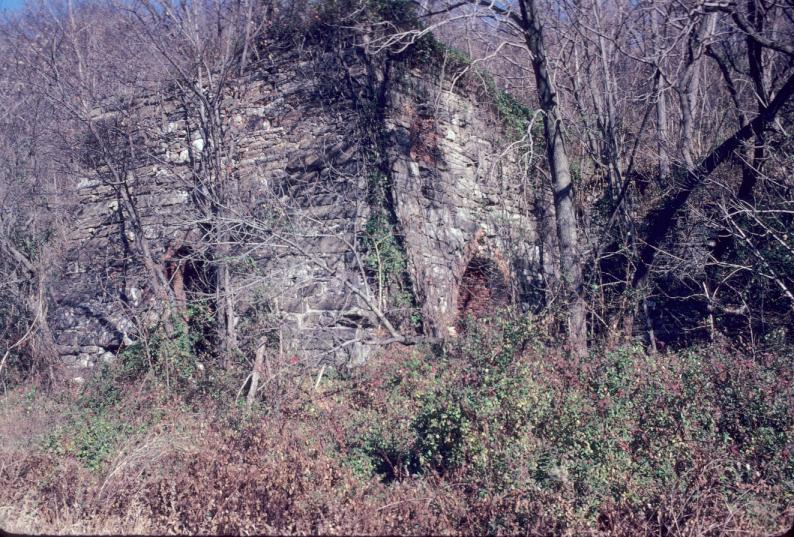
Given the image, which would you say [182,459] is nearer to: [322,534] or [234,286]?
[322,534]

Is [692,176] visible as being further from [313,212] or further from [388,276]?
[313,212]

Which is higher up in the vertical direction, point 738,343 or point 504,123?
point 504,123

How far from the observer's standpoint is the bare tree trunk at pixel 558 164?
8195 millimetres

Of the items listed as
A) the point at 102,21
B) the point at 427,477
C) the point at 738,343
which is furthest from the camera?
the point at 102,21

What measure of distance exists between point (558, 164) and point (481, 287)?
2383 millimetres

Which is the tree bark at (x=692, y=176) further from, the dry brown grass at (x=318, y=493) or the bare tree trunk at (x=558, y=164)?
the dry brown grass at (x=318, y=493)

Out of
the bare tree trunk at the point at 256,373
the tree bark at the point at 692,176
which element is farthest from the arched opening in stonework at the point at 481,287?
the bare tree trunk at the point at 256,373

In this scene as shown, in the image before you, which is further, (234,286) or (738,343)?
(234,286)

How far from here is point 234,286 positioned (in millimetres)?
8539

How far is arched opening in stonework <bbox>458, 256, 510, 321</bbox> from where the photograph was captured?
9766 millimetres

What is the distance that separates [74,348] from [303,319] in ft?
12.3

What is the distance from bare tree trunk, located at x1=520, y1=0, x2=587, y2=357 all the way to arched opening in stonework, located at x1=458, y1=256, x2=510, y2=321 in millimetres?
1563

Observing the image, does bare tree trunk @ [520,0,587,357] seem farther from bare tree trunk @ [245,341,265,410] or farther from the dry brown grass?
bare tree trunk @ [245,341,265,410]

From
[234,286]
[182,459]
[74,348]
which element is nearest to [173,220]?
[234,286]
